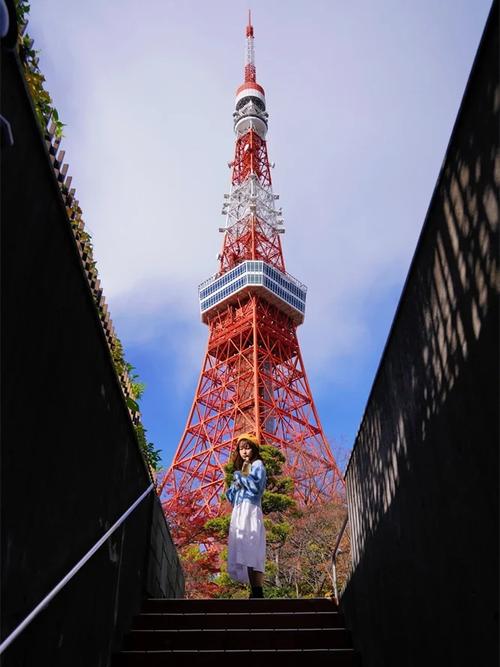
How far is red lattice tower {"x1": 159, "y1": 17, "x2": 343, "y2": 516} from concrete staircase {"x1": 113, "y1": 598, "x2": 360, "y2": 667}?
1382cm

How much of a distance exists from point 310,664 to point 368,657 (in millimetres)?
365

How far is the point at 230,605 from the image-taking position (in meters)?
4.10

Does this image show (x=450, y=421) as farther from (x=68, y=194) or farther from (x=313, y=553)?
(x=313, y=553)

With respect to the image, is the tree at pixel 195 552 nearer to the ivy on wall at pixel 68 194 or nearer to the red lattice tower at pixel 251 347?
the red lattice tower at pixel 251 347

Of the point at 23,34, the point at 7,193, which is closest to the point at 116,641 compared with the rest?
the point at 7,193

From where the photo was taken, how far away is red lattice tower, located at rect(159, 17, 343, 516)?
23641 millimetres

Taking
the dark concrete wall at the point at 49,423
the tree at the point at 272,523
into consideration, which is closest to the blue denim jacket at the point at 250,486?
the dark concrete wall at the point at 49,423

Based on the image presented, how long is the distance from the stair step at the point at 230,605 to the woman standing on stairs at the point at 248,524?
59 cm

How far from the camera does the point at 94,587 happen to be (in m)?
2.70

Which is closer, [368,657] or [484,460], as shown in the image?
[484,460]

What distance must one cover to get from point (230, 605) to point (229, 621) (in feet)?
1.27

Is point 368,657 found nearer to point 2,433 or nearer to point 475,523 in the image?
point 475,523

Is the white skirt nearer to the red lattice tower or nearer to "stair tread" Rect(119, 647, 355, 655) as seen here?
"stair tread" Rect(119, 647, 355, 655)

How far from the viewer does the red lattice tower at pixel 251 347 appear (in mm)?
23641
